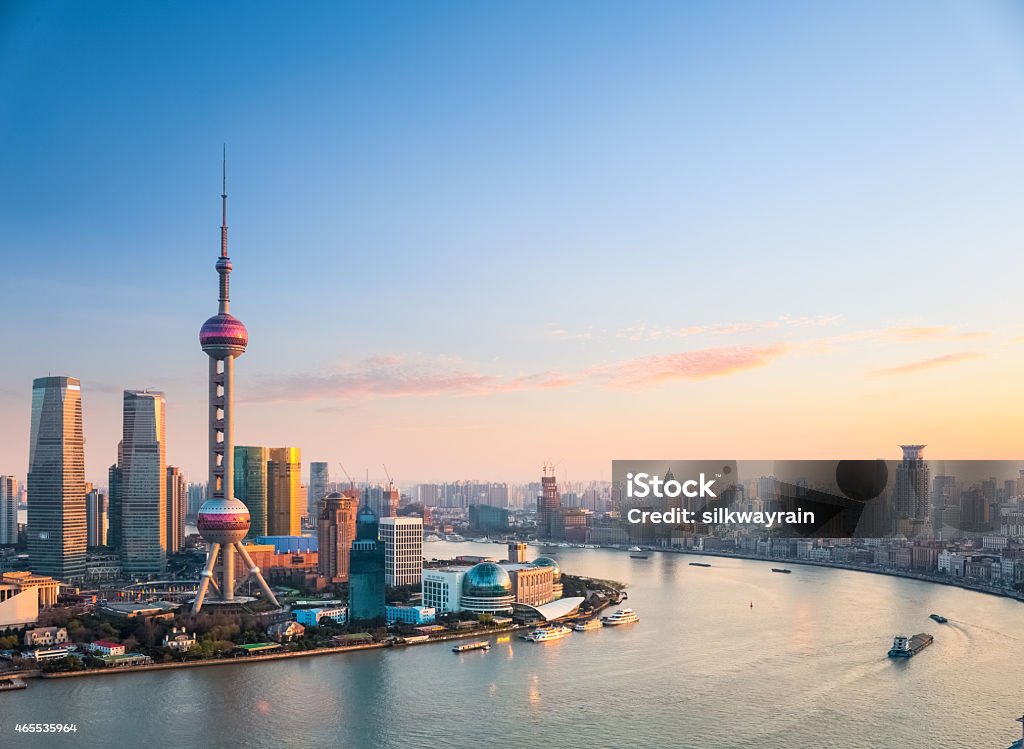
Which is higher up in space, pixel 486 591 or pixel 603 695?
pixel 486 591

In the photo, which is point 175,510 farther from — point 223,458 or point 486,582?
point 486,582

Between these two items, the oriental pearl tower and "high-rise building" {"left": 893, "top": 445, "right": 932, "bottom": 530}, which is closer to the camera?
the oriental pearl tower

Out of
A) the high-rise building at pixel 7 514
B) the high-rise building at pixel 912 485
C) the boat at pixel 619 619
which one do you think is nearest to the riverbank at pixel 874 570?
the high-rise building at pixel 912 485

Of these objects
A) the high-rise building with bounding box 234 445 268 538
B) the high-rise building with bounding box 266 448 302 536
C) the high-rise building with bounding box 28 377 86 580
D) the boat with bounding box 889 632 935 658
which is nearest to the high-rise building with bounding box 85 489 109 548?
the high-rise building with bounding box 234 445 268 538

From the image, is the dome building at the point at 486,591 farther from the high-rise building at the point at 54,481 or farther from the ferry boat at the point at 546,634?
the high-rise building at the point at 54,481

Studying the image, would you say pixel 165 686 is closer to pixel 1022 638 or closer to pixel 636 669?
pixel 636 669

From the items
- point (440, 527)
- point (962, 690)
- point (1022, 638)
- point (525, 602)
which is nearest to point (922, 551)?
point (1022, 638)

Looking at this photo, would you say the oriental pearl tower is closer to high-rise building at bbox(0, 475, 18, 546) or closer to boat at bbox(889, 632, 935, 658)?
boat at bbox(889, 632, 935, 658)

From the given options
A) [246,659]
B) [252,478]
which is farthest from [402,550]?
[252,478]
